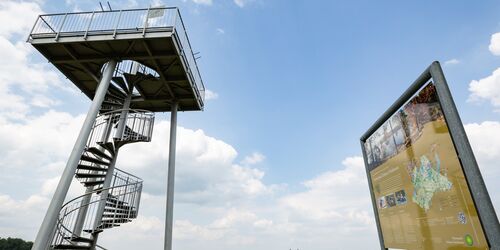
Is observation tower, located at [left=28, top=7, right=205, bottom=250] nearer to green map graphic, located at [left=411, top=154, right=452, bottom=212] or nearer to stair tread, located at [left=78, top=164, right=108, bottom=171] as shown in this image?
stair tread, located at [left=78, top=164, right=108, bottom=171]

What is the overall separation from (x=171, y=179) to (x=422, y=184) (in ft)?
29.8

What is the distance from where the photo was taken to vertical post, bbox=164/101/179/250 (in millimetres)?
9359

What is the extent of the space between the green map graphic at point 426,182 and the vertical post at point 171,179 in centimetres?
855

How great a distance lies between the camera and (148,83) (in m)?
11.1

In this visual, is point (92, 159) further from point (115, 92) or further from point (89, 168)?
point (115, 92)

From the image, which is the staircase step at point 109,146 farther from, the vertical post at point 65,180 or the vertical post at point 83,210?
the vertical post at point 65,180

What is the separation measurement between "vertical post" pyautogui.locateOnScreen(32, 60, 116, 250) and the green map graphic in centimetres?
816

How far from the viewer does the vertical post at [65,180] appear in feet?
21.6

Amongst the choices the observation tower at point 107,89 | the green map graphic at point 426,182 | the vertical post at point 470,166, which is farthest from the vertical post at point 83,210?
the vertical post at point 470,166

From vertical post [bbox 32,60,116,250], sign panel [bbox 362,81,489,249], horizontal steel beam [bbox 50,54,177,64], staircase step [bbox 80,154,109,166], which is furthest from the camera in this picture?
horizontal steel beam [bbox 50,54,177,64]

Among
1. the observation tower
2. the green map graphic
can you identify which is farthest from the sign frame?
the observation tower

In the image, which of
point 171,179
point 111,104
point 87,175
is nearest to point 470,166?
point 171,179

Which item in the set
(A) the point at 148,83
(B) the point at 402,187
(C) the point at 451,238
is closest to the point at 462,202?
(C) the point at 451,238

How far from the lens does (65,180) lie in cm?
720
